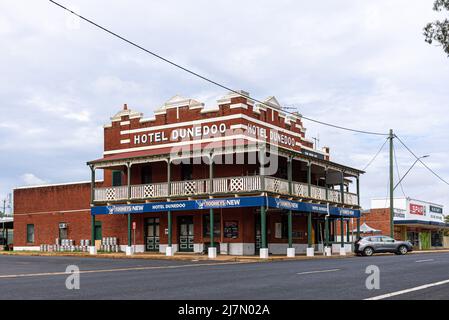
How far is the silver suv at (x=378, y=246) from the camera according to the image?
37.6 meters

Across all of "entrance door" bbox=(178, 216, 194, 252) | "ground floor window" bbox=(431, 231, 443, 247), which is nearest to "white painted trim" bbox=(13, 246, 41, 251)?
"entrance door" bbox=(178, 216, 194, 252)

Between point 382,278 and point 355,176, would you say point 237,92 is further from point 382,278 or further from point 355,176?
point 382,278

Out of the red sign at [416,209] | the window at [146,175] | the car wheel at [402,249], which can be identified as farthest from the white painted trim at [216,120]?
the red sign at [416,209]

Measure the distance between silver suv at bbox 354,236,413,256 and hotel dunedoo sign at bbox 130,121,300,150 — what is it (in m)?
8.01

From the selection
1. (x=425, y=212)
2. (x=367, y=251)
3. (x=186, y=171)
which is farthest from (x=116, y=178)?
(x=425, y=212)

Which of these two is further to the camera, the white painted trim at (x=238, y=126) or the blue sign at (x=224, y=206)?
the white painted trim at (x=238, y=126)

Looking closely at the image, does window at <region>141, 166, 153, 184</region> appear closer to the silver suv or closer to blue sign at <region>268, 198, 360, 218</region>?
blue sign at <region>268, 198, 360, 218</region>

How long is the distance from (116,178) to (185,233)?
691cm

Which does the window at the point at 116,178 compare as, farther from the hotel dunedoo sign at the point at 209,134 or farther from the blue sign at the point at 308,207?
the blue sign at the point at 308,207

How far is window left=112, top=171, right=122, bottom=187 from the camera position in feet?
133

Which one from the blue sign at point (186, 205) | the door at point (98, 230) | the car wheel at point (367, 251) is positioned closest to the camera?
the blue sign at point (186, 205)

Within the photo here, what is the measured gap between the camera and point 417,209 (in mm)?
63062

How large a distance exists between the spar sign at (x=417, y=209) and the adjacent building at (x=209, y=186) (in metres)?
20.6

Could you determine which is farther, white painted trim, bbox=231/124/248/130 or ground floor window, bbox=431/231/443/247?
ground floor window, bbox=431/231/443/247
